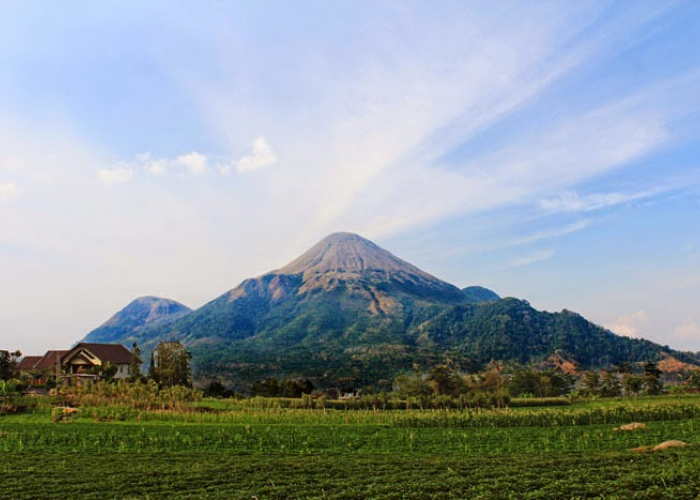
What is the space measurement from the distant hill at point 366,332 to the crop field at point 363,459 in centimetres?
4611

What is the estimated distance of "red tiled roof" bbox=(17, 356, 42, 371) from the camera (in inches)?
2410

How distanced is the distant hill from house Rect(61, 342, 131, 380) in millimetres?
20856

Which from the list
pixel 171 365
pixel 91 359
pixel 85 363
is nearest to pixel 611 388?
pixel 171 365

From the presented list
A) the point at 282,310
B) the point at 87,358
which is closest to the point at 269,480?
the point at 87,358

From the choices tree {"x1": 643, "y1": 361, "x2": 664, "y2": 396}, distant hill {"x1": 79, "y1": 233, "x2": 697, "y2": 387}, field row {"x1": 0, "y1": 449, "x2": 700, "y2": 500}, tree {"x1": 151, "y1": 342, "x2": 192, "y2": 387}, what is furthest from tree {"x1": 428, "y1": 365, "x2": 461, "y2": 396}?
field row {"x1": 0, "y1": 449, "x2": 700, "y2": 500}

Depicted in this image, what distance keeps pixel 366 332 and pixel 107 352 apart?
251ft

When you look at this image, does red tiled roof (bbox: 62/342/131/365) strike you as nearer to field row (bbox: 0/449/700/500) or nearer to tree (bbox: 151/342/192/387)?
tree (bbox: 151/342/192/387)

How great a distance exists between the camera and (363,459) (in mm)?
15453

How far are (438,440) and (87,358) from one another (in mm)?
44993

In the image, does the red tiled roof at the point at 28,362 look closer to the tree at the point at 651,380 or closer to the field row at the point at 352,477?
the field row at the point at 352,477

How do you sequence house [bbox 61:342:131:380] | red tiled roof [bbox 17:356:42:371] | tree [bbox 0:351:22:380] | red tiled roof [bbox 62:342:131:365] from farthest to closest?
red tiled roof [bbox 17:356:42:371] < red tiled roof [bbox 62:342:131:365] < house [bbox 61:342:131:380] < tree [bbox 0:351:22:380]

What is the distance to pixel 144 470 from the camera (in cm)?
1357

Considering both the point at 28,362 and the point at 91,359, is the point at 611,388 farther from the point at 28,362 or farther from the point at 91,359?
the point at 28,362

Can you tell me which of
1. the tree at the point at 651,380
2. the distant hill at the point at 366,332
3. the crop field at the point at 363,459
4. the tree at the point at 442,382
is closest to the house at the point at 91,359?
the distant hill at the point at 366,332
